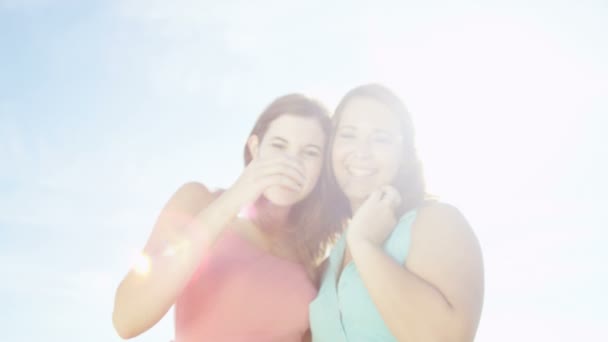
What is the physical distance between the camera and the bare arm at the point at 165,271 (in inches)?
202

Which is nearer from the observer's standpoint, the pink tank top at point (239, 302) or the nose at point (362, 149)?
the pink tank top at point (239, 302)

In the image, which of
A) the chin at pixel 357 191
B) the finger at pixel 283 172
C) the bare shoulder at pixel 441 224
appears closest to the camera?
the bare shoulder at pixel 441 224

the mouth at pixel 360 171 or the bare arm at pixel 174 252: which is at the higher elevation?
the mouth at pixel 360 171

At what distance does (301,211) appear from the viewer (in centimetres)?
719

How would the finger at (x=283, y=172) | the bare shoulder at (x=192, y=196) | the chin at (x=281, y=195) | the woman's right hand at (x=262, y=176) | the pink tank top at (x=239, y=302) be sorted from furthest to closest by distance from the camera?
the chin at (x=281, y=195), the bare shoulder at (x=192, y=196), the pink tank top at (x=239, y=302), the finger at (x=283, y=172), the woman's right hand at (x=262, y=176)

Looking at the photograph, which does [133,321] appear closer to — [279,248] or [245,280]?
[245,280]

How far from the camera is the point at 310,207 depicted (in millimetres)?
7137

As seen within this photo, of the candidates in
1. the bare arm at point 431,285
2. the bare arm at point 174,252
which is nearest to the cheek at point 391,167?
the bare arm at point 174,252

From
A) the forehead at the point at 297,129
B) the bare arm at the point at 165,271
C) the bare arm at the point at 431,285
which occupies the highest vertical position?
the forehead at the point at 297,129

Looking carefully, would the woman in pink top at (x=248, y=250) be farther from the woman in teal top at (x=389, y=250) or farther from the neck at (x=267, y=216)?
the woman in teal top at (x=389, y=250)

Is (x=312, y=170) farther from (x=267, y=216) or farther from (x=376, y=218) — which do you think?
(x=376, y=218)

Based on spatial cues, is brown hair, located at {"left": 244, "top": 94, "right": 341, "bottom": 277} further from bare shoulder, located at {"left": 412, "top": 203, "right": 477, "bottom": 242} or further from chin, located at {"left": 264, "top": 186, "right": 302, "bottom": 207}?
bare shoulder, located at {"left": 412, "top": 203, "right": 477, "bottom": 242}

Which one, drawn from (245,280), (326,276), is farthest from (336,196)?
(245,280)

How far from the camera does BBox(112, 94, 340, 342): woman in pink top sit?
17.1 ft
